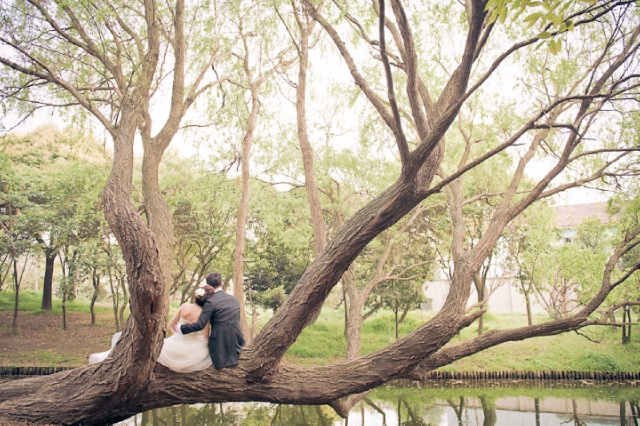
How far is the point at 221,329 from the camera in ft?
15.3

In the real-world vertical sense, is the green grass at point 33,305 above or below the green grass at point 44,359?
above

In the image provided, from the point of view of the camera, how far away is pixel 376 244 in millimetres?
15734

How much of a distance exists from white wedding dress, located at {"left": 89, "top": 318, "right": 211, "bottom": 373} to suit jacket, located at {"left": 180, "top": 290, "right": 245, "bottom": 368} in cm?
9

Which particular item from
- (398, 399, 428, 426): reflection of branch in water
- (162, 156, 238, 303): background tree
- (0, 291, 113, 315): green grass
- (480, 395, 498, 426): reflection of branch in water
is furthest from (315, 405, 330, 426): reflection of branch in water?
(0, 291, 113, 315): green grass

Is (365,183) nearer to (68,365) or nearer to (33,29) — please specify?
(33,29)

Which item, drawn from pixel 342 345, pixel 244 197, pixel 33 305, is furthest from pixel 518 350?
pixel 33 305

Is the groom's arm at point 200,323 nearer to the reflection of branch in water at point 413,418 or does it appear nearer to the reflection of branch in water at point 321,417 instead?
the reflection of branch in water at point 321,417

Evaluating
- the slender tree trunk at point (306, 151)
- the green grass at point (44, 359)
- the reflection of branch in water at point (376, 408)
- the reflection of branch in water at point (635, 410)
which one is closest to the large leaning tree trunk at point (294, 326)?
the slender tree trunk at point (306, 151)

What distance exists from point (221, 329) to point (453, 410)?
24.7 ft

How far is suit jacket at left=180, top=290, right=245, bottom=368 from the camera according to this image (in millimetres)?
4617

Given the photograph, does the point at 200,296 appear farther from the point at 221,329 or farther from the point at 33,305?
the point at 33,305

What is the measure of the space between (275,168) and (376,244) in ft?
15.2

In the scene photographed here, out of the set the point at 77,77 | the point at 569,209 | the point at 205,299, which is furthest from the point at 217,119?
the point at 569,209

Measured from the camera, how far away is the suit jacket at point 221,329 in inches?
182
